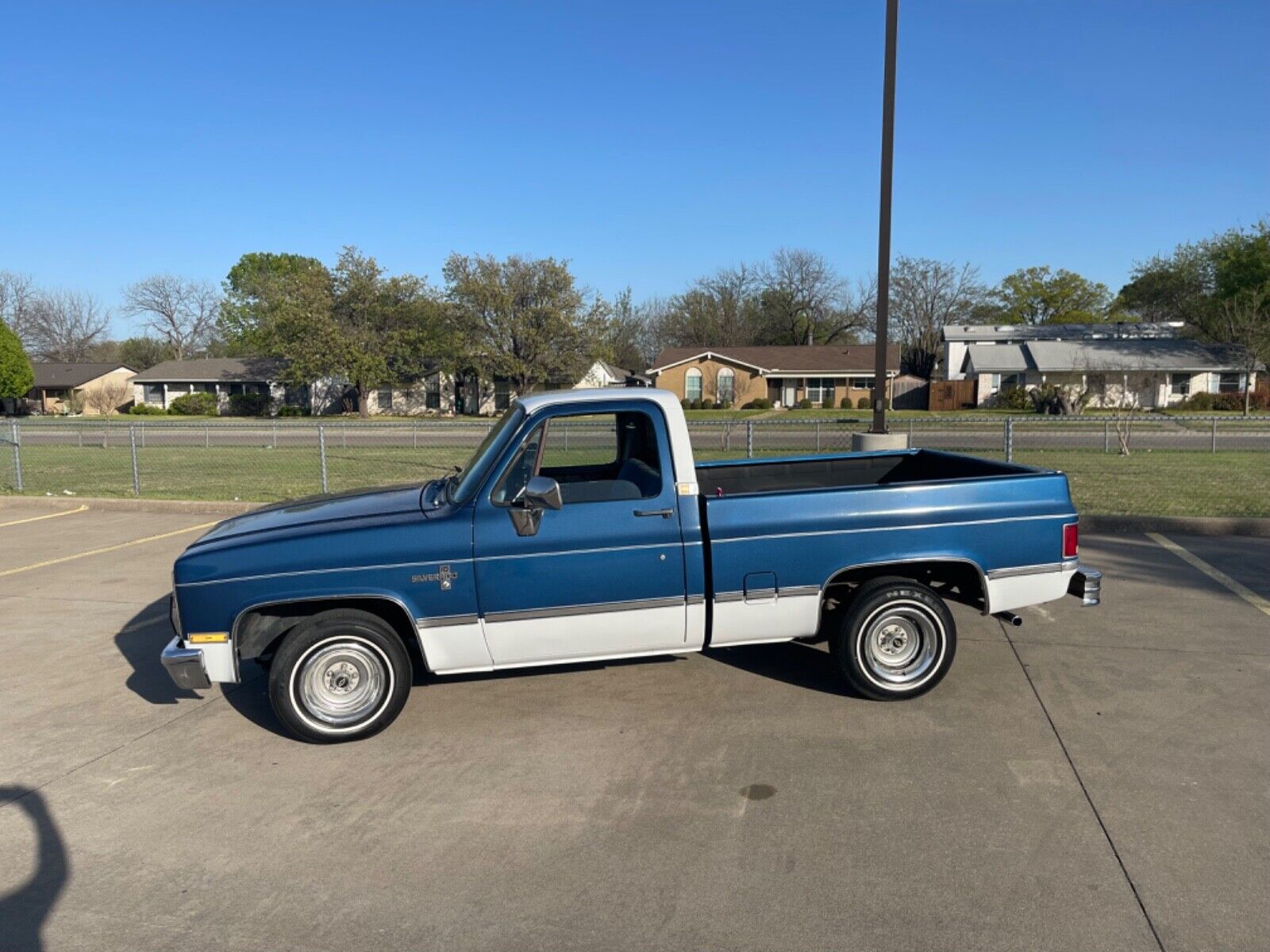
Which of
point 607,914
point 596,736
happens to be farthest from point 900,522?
point 607,914

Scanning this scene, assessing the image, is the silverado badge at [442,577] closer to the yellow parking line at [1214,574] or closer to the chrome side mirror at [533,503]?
the chrome side mirror at [533,503]

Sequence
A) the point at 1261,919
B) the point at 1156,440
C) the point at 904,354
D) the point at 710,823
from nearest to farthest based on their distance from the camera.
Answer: the point at 1261,919, the point at 710,823, the point at 1156,440, the point at 904,354

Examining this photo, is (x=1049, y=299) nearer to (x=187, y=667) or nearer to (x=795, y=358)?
(x=795, y=358)

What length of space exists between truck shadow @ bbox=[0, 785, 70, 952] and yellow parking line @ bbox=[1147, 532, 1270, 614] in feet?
26.9

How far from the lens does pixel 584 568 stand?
498 cm

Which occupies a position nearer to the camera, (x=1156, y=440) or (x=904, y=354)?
(x=1156, y=440)

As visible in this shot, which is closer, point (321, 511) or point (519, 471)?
point (519, 471)

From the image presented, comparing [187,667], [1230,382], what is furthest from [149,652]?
[1230,382]

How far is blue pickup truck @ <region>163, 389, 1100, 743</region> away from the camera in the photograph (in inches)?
191

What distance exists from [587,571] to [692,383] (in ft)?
180

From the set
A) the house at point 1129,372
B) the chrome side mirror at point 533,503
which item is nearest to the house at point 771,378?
the house at point 1129,372

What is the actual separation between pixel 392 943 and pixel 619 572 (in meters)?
2.24

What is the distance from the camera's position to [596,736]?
504cm

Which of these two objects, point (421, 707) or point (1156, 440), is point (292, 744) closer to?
point (421, 707)
